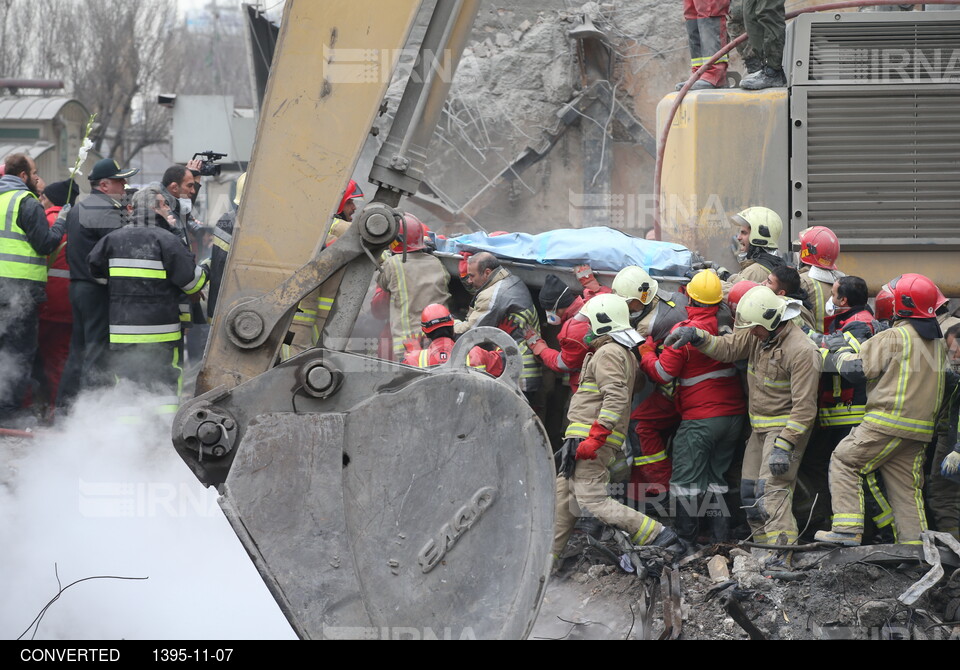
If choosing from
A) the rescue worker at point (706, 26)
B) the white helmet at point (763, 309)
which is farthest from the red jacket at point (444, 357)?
the rescue worker at point (706, 26)

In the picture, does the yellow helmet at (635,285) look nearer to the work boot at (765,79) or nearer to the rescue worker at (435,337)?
the rescue worker at (435,337)

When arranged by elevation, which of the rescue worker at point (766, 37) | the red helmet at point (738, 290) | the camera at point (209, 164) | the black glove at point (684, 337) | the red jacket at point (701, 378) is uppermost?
the rescue worker at point (766, 37)

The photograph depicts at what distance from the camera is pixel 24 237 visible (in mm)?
6641

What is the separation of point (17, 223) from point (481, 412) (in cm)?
430

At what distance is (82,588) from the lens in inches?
189

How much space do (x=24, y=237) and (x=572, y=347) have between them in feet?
11.3

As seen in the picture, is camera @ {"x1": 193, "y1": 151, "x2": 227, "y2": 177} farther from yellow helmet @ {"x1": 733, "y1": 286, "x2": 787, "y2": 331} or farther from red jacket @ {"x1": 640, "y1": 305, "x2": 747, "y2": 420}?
yellow helmet @ {"x1": 733, "y1": 286, "x2": 787, "y2": 331}

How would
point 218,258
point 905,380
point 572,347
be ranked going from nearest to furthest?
point 905,380
point 572,347
point 218,258

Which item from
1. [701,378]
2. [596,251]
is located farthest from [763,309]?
[596,251]

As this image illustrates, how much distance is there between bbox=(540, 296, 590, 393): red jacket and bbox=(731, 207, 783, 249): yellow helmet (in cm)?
108

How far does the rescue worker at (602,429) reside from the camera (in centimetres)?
563

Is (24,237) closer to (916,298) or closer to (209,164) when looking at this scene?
(209,164)

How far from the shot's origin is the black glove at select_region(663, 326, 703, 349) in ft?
18.2
